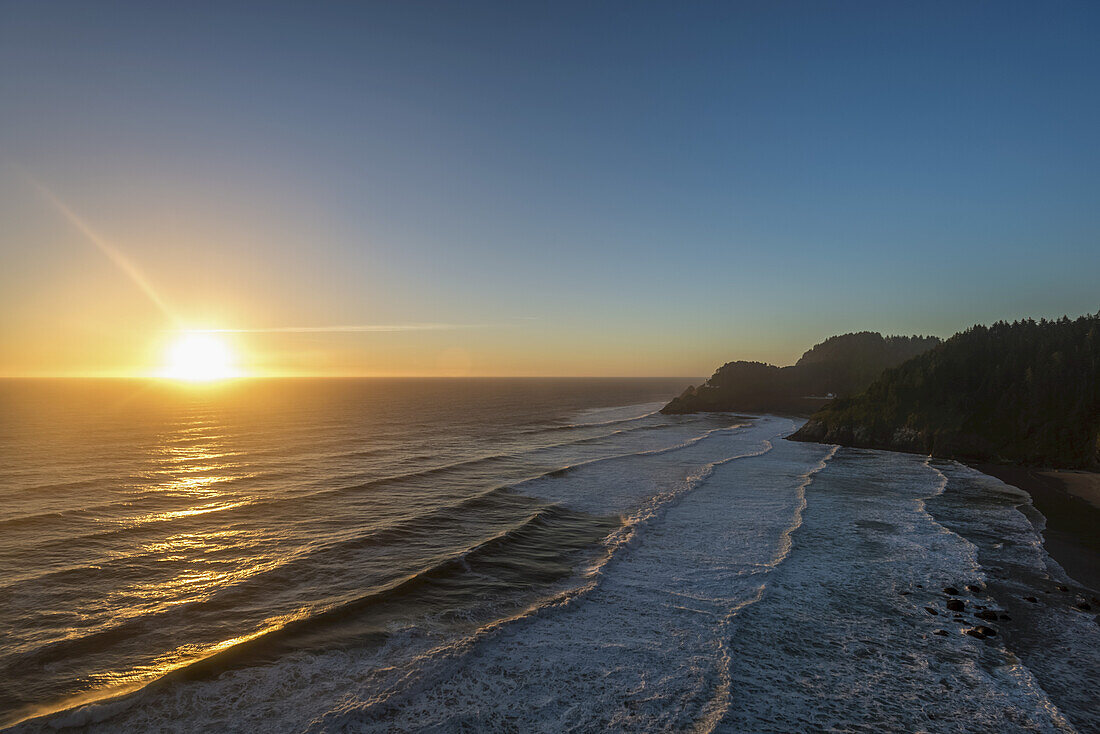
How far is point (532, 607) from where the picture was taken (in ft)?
62.6

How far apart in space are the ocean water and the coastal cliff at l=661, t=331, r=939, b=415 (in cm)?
7111

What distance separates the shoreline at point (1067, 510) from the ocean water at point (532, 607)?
1.17 meters

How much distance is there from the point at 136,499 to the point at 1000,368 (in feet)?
270

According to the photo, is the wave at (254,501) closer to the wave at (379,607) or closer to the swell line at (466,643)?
the wave at (379,607)

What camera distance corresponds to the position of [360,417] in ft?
327

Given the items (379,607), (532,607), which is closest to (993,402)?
(532,607)

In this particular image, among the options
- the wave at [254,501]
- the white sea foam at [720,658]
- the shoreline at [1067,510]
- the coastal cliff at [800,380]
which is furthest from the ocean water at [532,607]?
the coastal cliff at [800,380]

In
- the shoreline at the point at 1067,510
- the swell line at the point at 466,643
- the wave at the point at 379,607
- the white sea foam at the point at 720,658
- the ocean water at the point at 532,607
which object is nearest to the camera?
the white sea foam at the point at 720,658

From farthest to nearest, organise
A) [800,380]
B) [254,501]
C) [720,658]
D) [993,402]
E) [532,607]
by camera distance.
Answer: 1. [800,380]
2. [993,402]
3. [254,501]
4. [532,607]
5. [720,658]

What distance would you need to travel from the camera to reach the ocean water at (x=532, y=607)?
517 inches

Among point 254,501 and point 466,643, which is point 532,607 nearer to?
point 466,643

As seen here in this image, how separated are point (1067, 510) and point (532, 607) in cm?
3638

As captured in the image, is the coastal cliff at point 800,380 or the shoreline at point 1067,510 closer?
the shoreline at point 1067,510

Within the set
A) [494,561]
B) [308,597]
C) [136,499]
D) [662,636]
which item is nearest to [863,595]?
[662,636]
